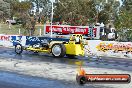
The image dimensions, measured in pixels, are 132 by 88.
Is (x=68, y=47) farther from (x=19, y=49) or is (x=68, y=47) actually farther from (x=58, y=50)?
(x=19, y=49)

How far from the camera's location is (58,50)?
67.5ft

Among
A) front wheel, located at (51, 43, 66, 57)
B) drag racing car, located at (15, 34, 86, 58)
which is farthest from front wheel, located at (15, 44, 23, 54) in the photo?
front wheel, located at (51, 43, 66, 57)

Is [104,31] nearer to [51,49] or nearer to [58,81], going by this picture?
[51,49]

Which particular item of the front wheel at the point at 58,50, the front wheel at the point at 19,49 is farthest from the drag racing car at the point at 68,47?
the front wheel at the point at 19,49

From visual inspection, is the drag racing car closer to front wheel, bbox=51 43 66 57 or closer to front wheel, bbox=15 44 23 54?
front wheel, bbox=51 43 66 57

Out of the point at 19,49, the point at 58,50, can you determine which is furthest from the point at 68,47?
the point at 19,49

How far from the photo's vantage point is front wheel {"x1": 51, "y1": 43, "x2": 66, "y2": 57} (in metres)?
20.5

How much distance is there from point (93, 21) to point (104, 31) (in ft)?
24.7

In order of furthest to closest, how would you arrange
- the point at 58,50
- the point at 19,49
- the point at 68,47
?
the point at 19,49, the point at 68,47, the point at 58,50

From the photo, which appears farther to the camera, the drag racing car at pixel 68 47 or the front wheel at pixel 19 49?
the front wheel at pixel 19 49

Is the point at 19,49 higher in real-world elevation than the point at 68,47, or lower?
lower

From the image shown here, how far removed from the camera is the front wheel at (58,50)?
20469mm

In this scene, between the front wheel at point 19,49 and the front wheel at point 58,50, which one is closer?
the front wheel at point 58,50

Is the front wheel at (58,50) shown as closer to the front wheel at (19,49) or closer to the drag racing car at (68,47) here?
the drag racing car at (68,47)
